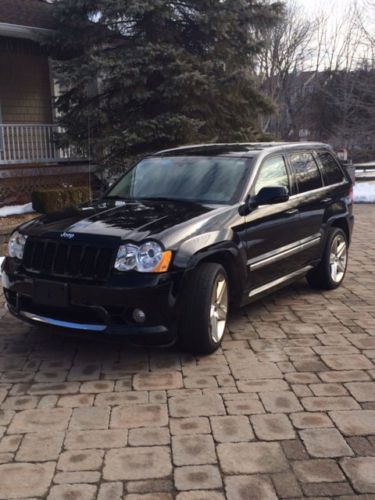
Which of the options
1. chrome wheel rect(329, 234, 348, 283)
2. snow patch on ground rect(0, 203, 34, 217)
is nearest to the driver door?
chrome wheel rect(329, 234, 348, 283)

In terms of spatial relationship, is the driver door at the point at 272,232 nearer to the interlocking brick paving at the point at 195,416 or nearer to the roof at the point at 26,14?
the interlocking brick paving at the point at 195,416

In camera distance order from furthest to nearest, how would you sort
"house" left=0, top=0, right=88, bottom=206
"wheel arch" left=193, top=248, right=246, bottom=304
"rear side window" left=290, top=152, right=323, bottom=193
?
"house" left=0, top=0, right=88, bottom=206 < "rear side window" left=290, top=152, right=323, bottom=193 < "wheel arch" left=193, top=248, right=246, bottom=304

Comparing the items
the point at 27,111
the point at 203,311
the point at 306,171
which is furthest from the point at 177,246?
the point at 27,111

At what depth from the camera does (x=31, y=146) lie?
13.8 metres

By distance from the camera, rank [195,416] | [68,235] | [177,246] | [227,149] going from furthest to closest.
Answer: [227,149]
[68,235]
[177,246]
[195,416]

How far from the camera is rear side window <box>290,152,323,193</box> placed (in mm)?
6057

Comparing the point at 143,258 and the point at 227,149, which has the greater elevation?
the point at 227,149

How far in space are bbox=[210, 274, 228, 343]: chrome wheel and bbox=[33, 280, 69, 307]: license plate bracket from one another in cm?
116

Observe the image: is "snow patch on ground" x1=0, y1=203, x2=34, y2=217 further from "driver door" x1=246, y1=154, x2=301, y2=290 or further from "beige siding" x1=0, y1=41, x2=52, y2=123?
"driver door" x1=246, y1=154, x2=301, y2=290

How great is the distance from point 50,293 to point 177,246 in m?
1.06

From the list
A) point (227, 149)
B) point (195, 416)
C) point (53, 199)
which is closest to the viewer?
point (195, 416)

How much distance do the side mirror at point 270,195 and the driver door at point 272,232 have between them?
3.6 inches

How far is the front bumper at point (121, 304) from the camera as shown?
4105mm

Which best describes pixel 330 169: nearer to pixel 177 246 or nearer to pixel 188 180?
pixel 188 180
